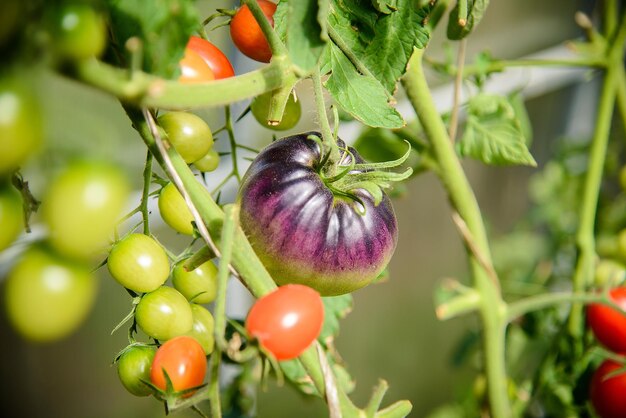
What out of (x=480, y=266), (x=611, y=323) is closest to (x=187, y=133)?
(x=480, y=266)

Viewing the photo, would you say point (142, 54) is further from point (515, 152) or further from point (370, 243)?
point (515, 152)

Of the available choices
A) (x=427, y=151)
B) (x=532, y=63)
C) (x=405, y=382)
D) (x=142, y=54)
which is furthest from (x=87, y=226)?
(x=405, y=382)

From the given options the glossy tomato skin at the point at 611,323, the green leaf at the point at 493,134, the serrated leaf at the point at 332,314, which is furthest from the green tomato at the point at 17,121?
the glossy tomato skin at the point at 611,323

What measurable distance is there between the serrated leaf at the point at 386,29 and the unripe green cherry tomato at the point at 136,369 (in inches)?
7.3

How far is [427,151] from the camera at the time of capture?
20.5 inches

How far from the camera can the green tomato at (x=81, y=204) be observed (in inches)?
6.8

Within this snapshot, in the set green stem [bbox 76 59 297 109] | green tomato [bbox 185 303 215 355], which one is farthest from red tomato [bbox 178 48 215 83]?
green tomato [bbox 185 303 215 355]

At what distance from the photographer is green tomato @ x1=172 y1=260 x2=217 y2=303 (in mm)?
323

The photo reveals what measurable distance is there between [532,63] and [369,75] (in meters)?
0.34

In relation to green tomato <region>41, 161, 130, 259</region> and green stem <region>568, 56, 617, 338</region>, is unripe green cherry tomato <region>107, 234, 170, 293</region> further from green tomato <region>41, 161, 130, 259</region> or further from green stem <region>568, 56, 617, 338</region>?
green stem <region>568, 56, 617, 338</region>

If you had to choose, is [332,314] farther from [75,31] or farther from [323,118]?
[75,31]

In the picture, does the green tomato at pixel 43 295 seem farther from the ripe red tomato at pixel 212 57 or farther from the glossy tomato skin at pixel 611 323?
the glossy tomato skin at pixel 611 323

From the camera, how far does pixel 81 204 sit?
0.17 m

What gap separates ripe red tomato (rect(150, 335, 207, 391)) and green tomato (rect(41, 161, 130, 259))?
11 centimetres
